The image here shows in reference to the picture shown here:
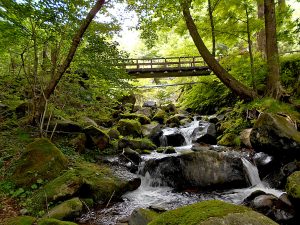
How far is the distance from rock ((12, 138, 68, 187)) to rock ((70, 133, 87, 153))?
174 cm

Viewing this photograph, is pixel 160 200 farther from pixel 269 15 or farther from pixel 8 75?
pixel 269 15

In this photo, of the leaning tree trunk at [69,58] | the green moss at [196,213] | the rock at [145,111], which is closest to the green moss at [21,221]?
the green moss at [196,213]

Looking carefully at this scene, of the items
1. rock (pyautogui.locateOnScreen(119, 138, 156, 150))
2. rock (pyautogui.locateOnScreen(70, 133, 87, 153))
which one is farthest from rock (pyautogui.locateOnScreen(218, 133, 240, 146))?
rock (pyautogui.locateOnScreen(70, 133, 87, 153))

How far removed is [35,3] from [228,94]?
10858 millimetres

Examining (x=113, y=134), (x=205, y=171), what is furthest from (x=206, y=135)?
(x=205, y=171)

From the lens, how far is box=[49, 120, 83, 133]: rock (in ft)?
28.4

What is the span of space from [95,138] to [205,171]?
164 inches

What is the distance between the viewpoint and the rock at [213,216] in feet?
7.74

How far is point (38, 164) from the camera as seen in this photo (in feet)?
19.9

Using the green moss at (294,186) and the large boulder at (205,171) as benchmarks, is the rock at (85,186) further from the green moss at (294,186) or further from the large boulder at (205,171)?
the green moss at (294,186)

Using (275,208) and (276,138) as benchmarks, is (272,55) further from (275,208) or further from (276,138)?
(275,208)

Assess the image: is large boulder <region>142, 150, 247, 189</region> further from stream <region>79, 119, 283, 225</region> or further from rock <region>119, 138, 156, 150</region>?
rock <region>119, 138, 156, 150</region>

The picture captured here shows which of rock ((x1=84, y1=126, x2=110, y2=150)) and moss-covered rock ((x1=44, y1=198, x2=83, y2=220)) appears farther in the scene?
rock ((x1=84, y1=126, x2=110, y2=150))

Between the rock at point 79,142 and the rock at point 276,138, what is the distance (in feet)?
17.5
